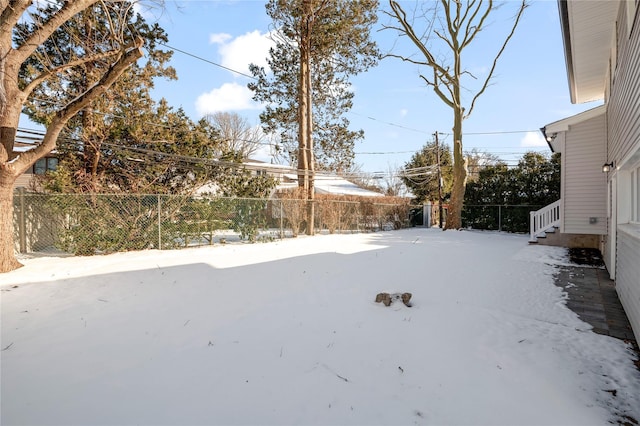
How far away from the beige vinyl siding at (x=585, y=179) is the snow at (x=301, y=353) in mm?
4223

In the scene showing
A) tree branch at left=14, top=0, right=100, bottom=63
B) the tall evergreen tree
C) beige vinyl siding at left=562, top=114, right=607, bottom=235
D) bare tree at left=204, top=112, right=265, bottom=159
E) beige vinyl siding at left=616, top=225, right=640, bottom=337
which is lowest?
beige vinyl siding at left=616, top=225, right=640, bottom=337

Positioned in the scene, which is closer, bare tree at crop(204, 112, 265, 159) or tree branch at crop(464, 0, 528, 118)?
tree branch at crop(464, 0, 528, 118)

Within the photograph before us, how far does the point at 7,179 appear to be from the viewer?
622cm

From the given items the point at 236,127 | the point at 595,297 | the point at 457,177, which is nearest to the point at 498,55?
the point at 457,177

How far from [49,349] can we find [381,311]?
3563mm

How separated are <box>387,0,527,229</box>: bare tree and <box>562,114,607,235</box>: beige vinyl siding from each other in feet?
20.0

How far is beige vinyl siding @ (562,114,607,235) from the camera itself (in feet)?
27.7

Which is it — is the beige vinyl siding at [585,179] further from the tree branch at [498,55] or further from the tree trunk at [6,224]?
the tree trunk at [6,224]

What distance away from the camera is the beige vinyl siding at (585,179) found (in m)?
8.44

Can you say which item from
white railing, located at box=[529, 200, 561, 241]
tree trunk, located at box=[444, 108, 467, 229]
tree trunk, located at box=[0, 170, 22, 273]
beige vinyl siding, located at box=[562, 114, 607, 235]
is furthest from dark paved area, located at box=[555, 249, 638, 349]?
tree trunk, located at box=[0, 170, 22, 273]

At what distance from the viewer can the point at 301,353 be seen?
309 centimetres

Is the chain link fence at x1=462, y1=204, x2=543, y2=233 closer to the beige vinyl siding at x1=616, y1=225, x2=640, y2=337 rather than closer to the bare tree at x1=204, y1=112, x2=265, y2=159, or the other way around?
the beige vinyl siding at x1=616, y1=225, x2=640, y2=337

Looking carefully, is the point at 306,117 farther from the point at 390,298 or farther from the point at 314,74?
the point at 390,298

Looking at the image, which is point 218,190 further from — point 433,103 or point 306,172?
point 433,103
